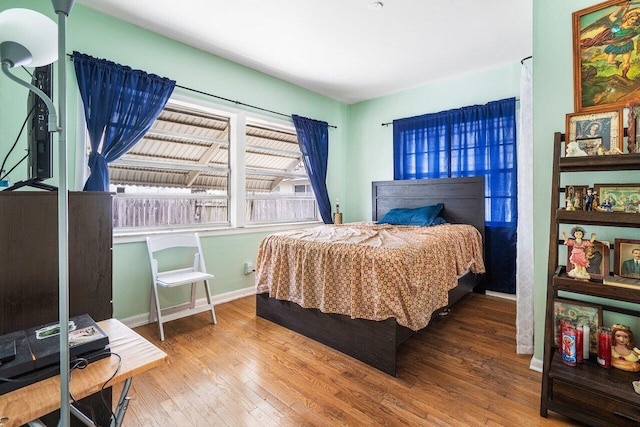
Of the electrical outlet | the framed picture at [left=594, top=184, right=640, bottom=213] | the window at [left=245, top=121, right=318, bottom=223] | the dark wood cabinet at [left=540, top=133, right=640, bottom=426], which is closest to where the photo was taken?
the dark wood cabinet at [left=540, top=133, right=640, bottom=426]

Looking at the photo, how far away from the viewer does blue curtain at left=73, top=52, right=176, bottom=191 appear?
7.64ft

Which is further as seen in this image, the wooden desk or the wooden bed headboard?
the wooden bed headboard

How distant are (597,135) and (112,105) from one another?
3.28 metres

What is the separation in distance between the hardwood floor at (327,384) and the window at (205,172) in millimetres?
1159

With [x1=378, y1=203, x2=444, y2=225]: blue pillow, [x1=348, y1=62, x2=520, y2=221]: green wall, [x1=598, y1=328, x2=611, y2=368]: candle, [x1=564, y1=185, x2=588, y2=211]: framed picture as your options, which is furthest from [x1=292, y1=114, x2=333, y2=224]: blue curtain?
[x1=598, y1=328, x2=611, y2=368]: candle

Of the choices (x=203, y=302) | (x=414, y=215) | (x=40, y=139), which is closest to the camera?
(x=40, y=139)

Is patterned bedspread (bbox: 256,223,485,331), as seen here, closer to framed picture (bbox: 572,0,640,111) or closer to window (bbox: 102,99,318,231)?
window (bbox: 102,99,318,231)

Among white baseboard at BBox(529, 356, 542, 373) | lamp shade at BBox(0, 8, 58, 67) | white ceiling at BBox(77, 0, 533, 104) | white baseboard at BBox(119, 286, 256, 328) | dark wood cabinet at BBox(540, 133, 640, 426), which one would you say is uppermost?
white ceiling at BBox(77, 0, 533, 104)

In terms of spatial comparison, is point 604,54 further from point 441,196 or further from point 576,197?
point 441,196

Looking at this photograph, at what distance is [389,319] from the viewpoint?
1.86 metres

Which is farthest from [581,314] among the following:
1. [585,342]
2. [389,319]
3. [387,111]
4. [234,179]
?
[387,111]

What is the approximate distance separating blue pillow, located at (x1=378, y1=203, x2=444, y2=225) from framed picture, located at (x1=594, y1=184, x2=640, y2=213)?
191cm

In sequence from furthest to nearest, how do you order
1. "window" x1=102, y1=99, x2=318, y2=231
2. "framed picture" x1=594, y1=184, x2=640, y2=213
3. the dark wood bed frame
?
1. "window" x1=102, y1=99, x2=318, y2=231
2. the dark wood bed frame
3. "framed picture" x1=594, y1=184, x2=640, y2=213

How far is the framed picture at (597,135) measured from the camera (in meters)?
1.48
